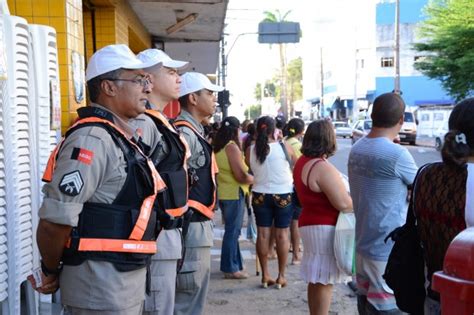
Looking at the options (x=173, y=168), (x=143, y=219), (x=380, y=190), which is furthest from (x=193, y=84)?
(x=143, y=219)

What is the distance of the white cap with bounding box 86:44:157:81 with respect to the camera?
8.66ft

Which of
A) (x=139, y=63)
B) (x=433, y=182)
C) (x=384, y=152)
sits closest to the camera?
(x=433, y=182)

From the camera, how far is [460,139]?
2.39 metres

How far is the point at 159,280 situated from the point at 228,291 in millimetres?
3094

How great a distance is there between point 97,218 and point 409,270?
1.53m

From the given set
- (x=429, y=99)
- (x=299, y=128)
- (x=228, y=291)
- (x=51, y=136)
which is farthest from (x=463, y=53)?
(x=51, y=136)

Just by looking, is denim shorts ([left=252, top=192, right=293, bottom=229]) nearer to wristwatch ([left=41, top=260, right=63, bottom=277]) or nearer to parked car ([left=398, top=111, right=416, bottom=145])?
wristwatch ([left=41, top=260, right=63, bottom=277])

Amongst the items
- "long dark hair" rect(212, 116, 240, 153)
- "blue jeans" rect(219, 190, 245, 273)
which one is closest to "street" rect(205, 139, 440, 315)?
"blue jeans" rect(219, 190, 245, 273)

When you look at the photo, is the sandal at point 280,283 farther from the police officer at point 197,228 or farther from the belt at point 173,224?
the belt at point 173,224

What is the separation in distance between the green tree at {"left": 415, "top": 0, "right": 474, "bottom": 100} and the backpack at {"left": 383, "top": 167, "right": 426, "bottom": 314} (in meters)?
25.8

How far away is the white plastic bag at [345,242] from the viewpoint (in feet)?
13.7

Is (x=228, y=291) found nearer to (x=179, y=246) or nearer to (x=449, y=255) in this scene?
(x=179, y=246)

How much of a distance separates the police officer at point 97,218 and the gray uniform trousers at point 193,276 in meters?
1.23

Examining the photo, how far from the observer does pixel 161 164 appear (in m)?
3.13
